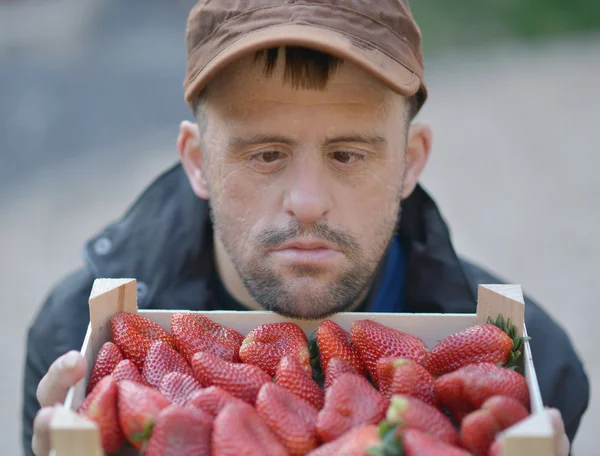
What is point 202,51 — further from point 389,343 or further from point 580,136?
point 580,136

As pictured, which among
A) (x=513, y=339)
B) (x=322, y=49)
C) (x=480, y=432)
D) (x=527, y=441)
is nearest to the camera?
(x=527, y=441)

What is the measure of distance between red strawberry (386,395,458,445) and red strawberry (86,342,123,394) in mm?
547

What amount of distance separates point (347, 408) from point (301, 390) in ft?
0.39

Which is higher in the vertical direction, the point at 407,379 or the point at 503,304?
the point at 503,304

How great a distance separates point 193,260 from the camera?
2424 mm

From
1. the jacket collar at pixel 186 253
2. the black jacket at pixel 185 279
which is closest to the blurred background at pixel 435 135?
the black jacket at pixel 185 279

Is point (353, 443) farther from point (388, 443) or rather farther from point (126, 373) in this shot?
point (126, 373)

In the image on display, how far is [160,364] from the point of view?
162 centimetres

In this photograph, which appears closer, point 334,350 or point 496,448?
point 496,448

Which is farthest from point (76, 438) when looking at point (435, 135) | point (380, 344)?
point (435, 135)

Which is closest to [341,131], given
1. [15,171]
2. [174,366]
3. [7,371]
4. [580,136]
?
[174,366]

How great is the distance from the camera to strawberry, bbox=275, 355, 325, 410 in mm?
1543

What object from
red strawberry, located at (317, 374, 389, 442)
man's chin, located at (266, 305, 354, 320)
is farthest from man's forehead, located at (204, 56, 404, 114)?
red strawberry, located at (317, 374, 389, 442)

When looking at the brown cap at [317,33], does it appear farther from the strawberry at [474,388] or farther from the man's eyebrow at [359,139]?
the strawberry at [474,388]
